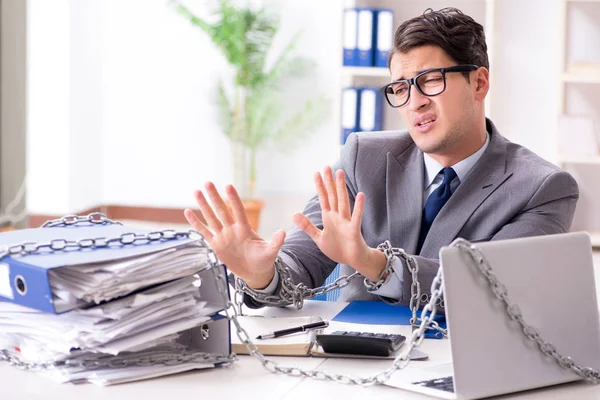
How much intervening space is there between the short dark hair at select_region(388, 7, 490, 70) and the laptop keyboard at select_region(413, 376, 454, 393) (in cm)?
97

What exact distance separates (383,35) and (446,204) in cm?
320

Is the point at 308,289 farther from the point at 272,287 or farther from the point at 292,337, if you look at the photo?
the point at 292,337

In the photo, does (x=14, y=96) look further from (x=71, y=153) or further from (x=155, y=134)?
(x=155, y=134)

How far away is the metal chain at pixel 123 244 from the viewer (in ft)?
4.30

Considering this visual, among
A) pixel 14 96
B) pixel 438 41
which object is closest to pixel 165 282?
pixel 438 41

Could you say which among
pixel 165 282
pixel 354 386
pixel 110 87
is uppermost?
pixel 110 87

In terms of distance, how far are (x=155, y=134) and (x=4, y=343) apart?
16.3 feet

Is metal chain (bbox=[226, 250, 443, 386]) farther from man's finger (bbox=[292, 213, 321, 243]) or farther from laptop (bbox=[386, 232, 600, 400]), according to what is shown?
man's finger (bbox=[292, 213, 321, 243])

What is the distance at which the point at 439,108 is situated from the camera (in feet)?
6.77

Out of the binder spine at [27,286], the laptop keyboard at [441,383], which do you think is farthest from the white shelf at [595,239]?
the binder spine at [27,286]

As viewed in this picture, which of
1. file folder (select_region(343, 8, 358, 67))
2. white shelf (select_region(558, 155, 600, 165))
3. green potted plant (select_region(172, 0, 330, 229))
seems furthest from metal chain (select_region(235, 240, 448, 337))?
green potted plant (select_region(172, 0, 330, 229))

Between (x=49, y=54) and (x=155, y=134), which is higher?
(x=49, y=54)

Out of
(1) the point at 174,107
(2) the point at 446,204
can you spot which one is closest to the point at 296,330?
(2) the point at 446,204

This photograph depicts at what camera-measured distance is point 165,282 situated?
133 centimetres
